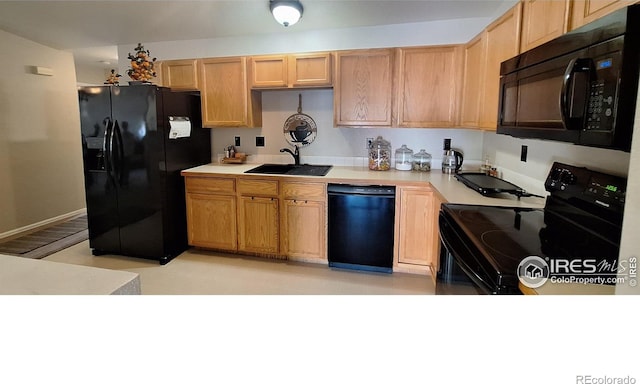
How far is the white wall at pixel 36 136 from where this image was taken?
3889 mm

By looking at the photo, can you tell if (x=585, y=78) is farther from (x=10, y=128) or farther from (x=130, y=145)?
(x=10, y=128)

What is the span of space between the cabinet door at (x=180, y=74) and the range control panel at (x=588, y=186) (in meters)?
3.25

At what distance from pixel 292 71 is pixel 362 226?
161 cm

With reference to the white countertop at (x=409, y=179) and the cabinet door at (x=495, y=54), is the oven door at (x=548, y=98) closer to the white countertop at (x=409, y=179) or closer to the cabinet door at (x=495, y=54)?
the cabinet door at (x=495, y=54)

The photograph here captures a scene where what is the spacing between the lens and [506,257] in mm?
1174

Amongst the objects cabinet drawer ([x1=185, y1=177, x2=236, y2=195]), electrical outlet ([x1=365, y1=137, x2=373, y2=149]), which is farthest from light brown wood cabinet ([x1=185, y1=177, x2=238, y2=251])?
electrical outlet ([x1=365, y1=137, x2=373, y2=149])

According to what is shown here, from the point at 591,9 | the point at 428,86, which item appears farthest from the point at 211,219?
the point at 591,9

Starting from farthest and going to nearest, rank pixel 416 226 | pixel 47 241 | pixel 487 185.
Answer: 1. pixel 47 241
2. pixel 416 226
3. pixel 487 185

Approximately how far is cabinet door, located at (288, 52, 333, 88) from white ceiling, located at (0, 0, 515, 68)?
31 centimetres

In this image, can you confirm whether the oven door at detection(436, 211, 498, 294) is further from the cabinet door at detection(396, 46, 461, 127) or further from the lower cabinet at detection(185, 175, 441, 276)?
the cabinet door at detection(396, 46, 461, 127)

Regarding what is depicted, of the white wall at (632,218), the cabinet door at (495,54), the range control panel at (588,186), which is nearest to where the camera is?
the white wall at (632,218)

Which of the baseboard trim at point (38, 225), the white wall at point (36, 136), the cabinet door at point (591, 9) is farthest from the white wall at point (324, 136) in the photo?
the baseboard trim at point (38, 225)

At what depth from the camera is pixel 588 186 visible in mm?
1513

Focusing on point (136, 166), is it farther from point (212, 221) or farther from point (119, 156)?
point (212, 221)
